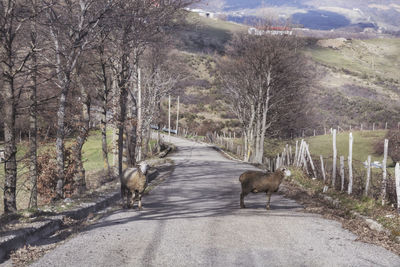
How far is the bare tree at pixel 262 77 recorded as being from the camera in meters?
41.7

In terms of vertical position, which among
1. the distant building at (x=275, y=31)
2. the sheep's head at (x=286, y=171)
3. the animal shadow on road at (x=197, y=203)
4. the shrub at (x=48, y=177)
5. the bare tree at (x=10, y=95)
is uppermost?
the distant building at (x=275, y=31)

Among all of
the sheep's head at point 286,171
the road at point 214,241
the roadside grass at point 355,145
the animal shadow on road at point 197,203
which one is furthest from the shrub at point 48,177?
the roadside grass at point 355,145

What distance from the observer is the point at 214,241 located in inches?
357

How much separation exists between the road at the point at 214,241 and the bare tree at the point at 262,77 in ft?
94.9

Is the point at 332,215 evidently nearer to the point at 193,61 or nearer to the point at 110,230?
the point at 110,230

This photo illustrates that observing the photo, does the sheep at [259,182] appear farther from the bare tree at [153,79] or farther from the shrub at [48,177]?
the bare tree at [153,79]

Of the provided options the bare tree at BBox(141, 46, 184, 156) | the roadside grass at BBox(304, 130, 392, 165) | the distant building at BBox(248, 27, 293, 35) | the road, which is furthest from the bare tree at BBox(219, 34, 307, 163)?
the road

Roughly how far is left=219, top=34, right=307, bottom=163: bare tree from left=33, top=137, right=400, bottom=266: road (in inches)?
1138

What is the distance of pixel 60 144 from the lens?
52.4 ft

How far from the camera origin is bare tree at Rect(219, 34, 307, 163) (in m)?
41.7

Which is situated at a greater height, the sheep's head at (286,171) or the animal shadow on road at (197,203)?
the sheep's head at (286,171)

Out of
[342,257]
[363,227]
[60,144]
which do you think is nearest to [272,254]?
[342,257]

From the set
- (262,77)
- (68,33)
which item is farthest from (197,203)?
(262,77)

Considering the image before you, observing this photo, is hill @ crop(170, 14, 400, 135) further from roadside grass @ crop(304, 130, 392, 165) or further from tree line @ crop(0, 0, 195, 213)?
tree line @ crop(0, 0, 195, 213)
